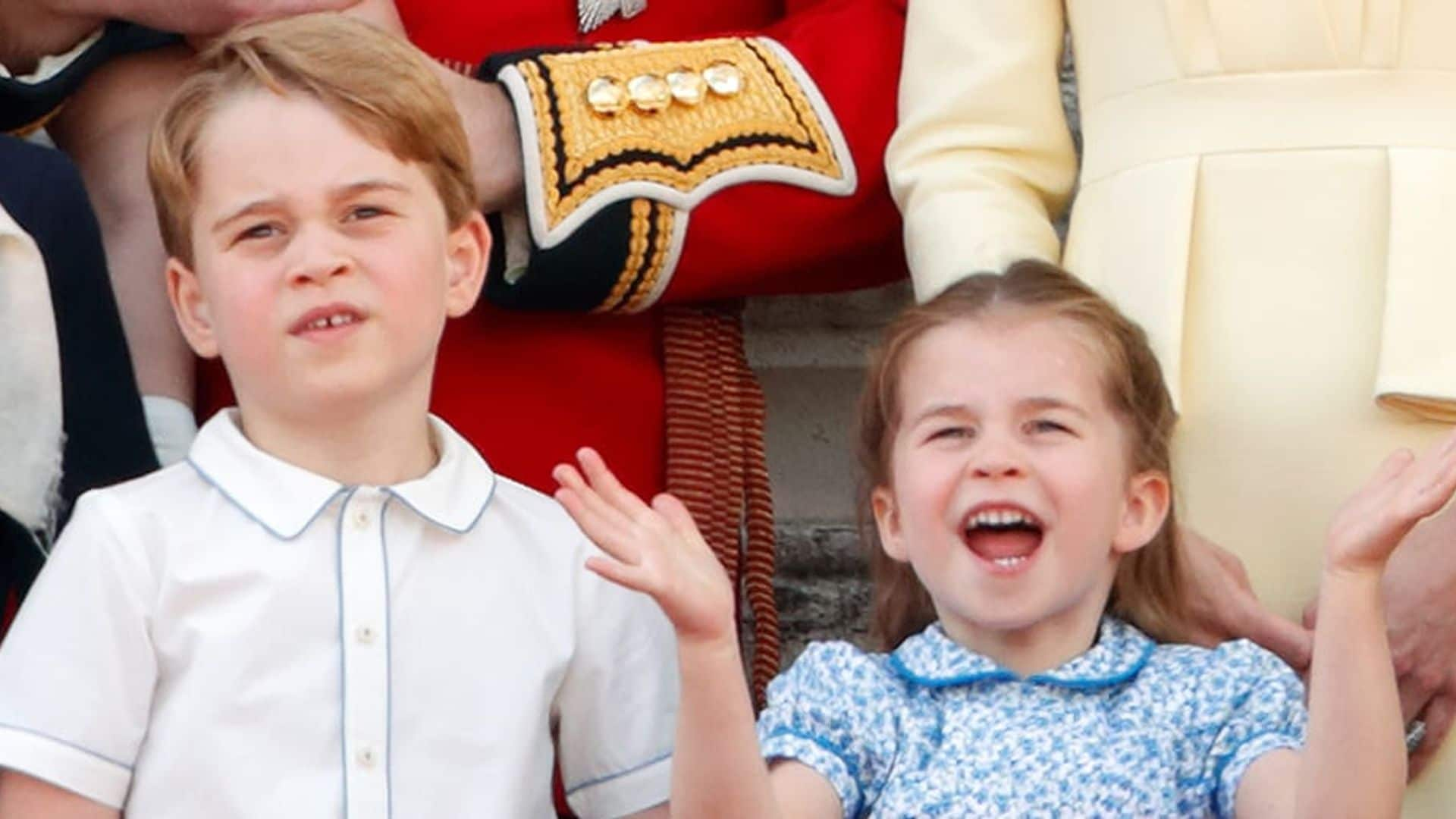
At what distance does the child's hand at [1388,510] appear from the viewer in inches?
88.2

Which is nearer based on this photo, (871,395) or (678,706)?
(678,706)

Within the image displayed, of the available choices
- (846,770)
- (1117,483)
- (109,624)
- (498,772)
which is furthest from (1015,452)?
(109,624)

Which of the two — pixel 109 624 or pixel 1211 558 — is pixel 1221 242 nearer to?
pixel 1211 558

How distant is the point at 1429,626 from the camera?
101 inches

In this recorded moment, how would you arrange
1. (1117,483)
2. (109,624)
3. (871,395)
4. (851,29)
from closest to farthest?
(109,624), (1117,483), (871,395), (851,29)

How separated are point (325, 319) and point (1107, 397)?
62 centimetres

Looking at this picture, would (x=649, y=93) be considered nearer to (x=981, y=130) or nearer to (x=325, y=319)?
(x=981, y=130)

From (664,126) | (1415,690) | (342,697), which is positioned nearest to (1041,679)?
(1415,690)

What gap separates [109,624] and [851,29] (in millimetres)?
981

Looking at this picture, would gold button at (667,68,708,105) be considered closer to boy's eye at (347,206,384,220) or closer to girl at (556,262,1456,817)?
girl at (556,262,1456,817)

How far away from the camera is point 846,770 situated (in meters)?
2.46

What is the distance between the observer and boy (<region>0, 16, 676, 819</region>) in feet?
7.80

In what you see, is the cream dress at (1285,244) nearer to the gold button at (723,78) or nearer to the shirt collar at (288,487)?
the gold button at (723,78)

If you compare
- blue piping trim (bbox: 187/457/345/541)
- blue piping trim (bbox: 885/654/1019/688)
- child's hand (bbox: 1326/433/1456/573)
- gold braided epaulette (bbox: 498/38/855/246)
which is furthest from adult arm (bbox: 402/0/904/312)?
child's hand (bbox: 1326/433/1456/573)
